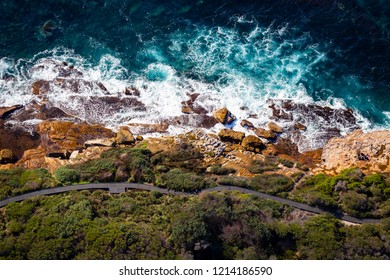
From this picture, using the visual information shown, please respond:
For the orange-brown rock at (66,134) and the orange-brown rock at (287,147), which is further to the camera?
the orange-brown rock at (287,147)

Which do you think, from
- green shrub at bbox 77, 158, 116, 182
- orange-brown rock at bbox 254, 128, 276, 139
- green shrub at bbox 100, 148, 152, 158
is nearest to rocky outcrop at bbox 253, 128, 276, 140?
orange-brown rock at bbox 254, 128, 276, 139

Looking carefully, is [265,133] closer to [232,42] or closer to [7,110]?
[232,42]

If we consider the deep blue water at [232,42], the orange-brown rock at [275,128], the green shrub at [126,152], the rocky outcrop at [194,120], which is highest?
the deep blue water at [232,42]

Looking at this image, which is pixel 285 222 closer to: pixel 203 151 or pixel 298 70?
pixel 203 151

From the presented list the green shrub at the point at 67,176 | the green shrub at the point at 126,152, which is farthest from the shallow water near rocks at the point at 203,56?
the green shrub at the point at 67,176

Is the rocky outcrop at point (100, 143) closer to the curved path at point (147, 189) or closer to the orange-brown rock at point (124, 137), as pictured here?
the orange-brown rock at point (124, 137)

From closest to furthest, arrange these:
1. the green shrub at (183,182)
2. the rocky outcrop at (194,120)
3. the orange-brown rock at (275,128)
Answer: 1. the green shrub at (183,182)
2. the orange-brown rock at (275,128)
3. the rocky outcrop at (194,120)
